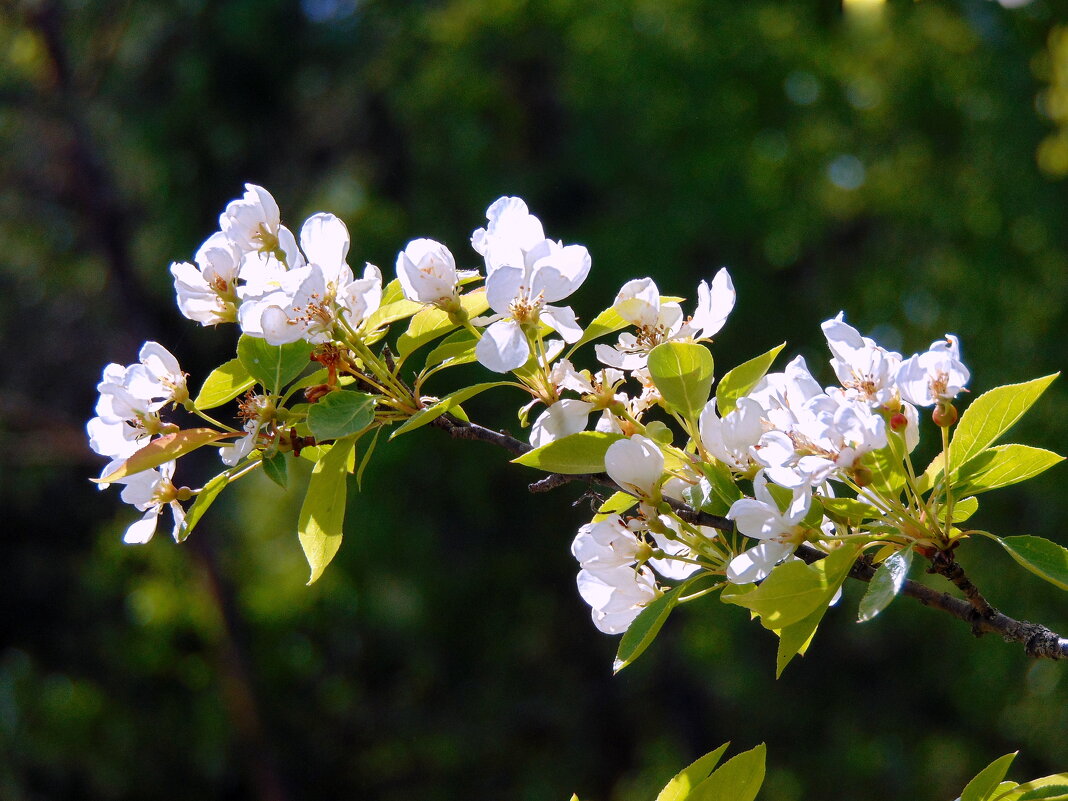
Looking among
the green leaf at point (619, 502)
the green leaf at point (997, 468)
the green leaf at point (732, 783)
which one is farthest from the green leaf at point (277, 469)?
the green leaf at point (997, 468)

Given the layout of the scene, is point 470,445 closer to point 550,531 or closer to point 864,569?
point 550,531

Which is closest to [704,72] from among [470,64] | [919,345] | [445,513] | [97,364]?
[470,64]

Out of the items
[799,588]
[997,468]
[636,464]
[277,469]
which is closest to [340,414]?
[277,469]

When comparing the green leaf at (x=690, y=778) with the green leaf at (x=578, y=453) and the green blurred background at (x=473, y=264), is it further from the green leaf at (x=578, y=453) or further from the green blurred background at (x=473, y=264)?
the green blurred background at (x=473, y=264)

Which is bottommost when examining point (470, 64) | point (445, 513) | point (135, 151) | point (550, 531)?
point (550, 531)

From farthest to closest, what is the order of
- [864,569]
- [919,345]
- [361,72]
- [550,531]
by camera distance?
[361,72] < [550,531] < [919,345] < [864,569]

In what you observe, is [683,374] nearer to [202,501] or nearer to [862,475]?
[862,475]
